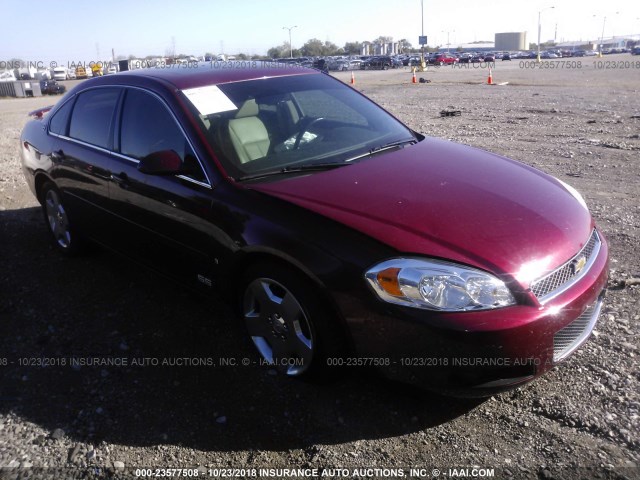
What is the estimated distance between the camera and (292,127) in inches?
146

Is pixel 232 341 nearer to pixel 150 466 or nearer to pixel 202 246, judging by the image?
pixel 202 246

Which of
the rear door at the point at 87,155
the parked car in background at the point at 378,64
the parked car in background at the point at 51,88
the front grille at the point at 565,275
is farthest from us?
the parked car in background at the point at 378,64

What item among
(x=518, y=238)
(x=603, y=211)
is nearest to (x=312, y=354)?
(x=518, y=238)

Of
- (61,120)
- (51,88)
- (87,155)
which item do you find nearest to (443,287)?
(87,155)

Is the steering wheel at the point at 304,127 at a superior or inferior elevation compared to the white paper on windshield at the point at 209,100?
inferior

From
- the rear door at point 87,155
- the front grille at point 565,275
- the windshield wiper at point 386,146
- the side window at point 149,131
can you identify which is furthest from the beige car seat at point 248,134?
the front grille at point 565,275

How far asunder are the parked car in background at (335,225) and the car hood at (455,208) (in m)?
0.01

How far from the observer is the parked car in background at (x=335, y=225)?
97.7 inches

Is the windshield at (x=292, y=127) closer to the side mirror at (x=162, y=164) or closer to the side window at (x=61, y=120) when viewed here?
the side mirror at (x=162, y=164)

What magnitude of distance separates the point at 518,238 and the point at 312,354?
1.18 m

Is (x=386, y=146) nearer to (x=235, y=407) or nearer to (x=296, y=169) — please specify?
(x=296, y=169)

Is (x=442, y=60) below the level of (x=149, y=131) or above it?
above

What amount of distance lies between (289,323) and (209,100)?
1570 millimetres

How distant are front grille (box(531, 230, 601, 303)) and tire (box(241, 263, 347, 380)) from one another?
95cm
